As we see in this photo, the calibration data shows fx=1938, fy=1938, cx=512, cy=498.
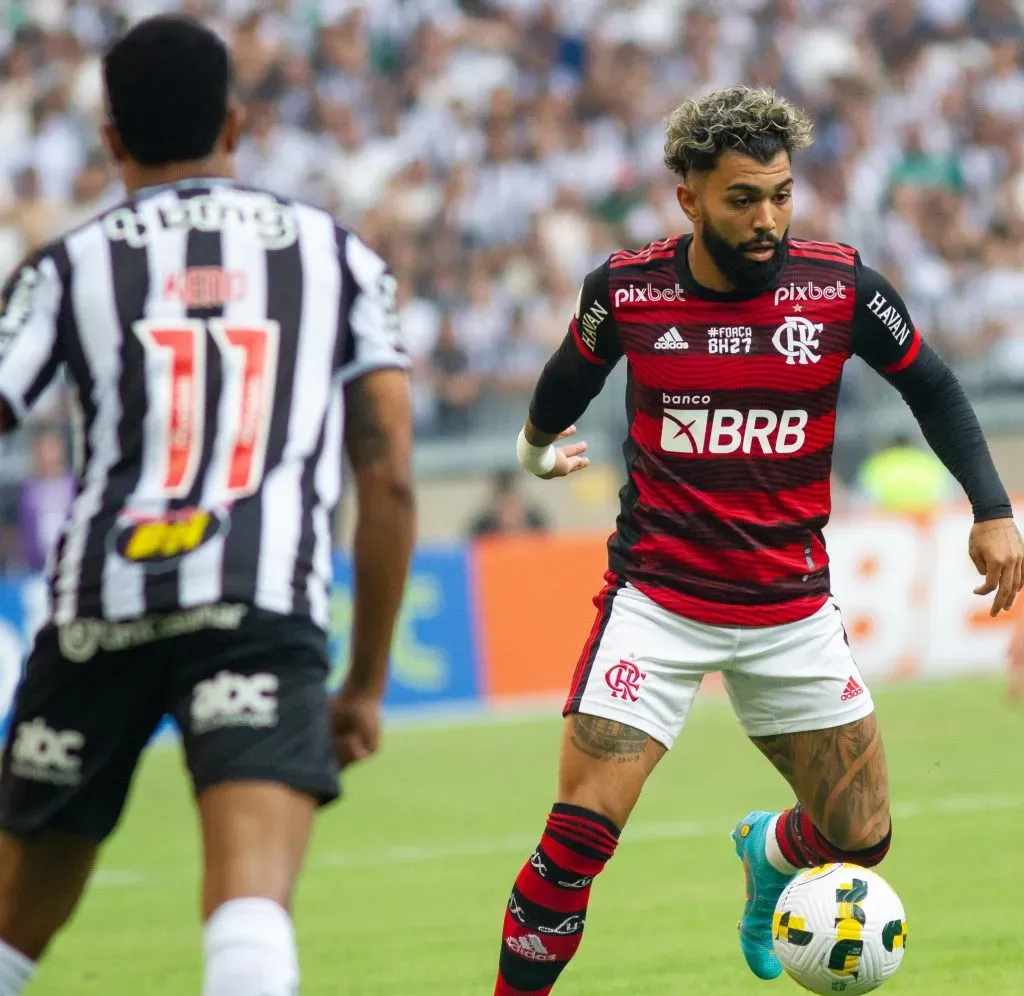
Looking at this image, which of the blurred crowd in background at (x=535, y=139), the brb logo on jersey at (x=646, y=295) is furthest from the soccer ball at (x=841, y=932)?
the blurred crowd in background at (x=535, y=139)

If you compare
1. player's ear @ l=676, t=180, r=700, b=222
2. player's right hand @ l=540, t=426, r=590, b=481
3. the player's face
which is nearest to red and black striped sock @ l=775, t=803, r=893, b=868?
player's right hand @ l=540, t=426, r=590, b=481

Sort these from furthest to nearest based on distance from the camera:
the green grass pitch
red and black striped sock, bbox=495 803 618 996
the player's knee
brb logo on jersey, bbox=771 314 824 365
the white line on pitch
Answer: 1. the white line on pitch
2. the green grass pitch
3. brb logo on jersey, bbox=771 314 824 365
4. red and black striped sock, bbox=495 803 618 996
5. the player's knee

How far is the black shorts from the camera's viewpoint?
346cm

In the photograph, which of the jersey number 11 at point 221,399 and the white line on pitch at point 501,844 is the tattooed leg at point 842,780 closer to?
the jersey number 11 at point 221,399

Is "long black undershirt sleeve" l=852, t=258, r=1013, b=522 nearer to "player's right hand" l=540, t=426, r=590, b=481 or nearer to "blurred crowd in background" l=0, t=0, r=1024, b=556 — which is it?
"player's right hand" l=540, t=426, r=590, b=481

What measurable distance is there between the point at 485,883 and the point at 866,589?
7091 mm

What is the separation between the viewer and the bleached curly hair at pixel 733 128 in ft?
16.5

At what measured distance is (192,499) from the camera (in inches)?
138

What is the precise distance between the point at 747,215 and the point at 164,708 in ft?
7.28

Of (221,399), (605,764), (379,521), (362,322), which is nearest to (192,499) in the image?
(221,399)

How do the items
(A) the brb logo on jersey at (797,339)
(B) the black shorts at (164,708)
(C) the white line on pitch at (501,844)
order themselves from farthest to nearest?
(C) the white line on pitch at (501,844) → (A) the brb logo on jersey at (797,339) → (B) the black shorts at (164,708)

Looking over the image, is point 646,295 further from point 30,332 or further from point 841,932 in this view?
point 30,332

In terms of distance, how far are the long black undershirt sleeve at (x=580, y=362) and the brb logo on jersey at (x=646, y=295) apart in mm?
42

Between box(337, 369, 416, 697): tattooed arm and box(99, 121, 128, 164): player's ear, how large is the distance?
62cm
